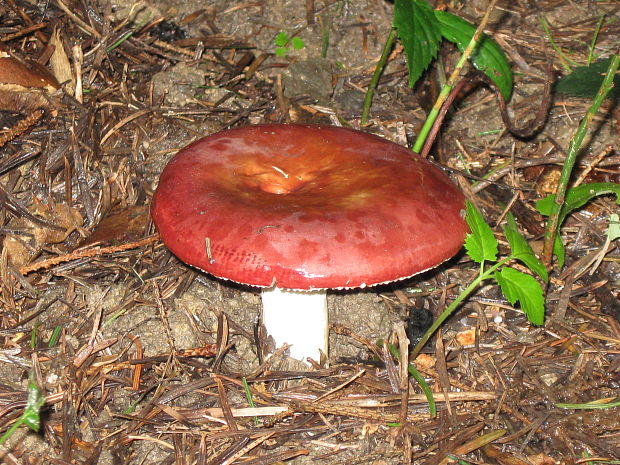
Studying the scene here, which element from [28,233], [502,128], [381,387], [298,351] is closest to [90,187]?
[28,233]

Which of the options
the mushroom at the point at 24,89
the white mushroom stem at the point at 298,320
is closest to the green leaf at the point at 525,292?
the white mushroom stem at the point at 298,320

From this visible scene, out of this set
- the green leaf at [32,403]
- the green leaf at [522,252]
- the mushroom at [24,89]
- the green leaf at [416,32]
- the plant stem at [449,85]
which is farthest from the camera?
the mushroom at [24,89]

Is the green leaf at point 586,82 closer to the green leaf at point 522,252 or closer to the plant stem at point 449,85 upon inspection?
the plant stem at point 449,85

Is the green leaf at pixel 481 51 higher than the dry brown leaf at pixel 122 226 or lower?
higher

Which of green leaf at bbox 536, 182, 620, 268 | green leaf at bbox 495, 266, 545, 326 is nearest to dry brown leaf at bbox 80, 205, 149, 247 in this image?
green leaf at bbox 495, 266, 545, 326

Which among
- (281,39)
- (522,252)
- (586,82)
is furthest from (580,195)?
(281,39)

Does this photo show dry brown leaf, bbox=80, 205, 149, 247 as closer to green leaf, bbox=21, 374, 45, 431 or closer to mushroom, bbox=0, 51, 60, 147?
mushroom, bbox=0, 51, 60, 147
